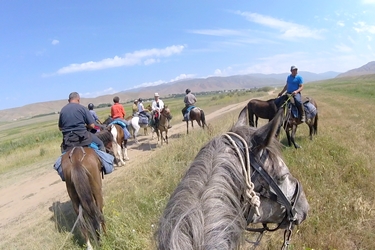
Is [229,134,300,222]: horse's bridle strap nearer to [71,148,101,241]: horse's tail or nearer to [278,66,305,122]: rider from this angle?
[71,148,101,241]: horse's tail

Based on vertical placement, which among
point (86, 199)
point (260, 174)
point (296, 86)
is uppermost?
point (296, 86)

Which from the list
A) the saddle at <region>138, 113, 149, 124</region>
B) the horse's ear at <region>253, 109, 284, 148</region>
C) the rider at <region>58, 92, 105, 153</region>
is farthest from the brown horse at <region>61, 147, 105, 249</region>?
the saddle at <region>138, 113, 149, 124</region>

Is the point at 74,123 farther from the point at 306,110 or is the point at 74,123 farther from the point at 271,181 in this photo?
the point at 306,110

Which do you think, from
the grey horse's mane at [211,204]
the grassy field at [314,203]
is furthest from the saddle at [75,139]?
the grey horse's mane at [211,204]

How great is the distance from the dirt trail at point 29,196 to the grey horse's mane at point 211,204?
6551 millimetres

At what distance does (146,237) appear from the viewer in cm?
364

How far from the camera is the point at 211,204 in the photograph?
1.29 metres

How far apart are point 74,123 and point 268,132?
460 cm

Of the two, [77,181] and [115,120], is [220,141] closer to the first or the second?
[77,181]

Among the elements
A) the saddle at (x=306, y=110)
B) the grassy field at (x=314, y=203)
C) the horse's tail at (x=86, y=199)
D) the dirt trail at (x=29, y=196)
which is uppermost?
the saddle at (x=306, y=110)

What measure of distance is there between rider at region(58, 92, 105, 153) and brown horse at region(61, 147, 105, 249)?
1.41ft

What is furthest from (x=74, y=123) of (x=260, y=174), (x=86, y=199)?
(x=260, y=174)

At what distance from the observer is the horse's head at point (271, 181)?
1630mm

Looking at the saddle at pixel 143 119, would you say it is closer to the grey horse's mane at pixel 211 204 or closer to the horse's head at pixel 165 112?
the horse's head at pixel 165 112
